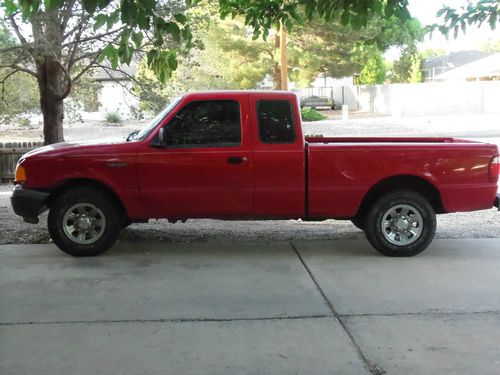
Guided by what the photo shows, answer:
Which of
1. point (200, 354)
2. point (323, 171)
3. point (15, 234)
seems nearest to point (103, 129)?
point (15, 234)

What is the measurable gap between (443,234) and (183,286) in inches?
154

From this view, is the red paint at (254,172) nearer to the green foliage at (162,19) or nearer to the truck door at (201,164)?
the truck door at (201,164)

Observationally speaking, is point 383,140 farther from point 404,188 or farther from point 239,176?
point 239,176

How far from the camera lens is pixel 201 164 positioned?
A: 632 centimetres

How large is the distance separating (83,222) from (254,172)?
197 centimetres

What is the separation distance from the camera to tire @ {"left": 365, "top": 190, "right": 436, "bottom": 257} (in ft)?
21.2

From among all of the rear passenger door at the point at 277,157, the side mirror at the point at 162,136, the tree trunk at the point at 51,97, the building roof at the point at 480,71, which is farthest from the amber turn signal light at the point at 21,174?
the building roof at the point at 480,71

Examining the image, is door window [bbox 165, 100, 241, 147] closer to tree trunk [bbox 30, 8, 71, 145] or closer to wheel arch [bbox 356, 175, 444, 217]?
wheel arch [bbox 356, 175, 444, 217]

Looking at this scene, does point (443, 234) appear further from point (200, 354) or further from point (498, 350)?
point (200, 354)

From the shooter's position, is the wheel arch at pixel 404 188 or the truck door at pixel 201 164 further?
the wheel arch at pixel 404 188

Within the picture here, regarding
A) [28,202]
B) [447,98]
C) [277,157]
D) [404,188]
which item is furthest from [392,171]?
[447,98]

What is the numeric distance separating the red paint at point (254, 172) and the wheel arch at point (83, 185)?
0.06 metres

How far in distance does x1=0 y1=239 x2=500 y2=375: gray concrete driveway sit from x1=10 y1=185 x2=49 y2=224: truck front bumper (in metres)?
0.51

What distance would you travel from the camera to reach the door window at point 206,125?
6402mm
